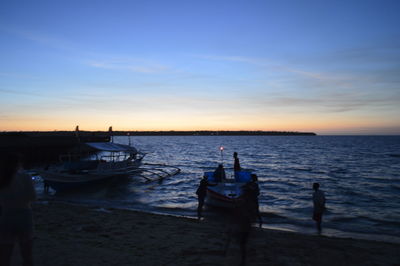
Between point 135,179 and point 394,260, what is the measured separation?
1040 inches

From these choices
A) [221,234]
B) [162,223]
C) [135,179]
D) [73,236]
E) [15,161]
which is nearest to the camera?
[15,161]

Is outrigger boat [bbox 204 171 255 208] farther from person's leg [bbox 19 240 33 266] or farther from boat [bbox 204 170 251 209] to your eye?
person's leg [bbox 19 240 33 266]

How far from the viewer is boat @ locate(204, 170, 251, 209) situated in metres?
16.7

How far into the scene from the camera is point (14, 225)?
4781mm

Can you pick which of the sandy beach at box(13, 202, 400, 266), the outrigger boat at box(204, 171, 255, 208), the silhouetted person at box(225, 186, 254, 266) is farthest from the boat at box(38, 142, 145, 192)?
the silhouetted person at box(225, 186, 254, 266)

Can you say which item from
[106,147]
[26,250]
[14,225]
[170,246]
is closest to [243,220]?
[170,246]

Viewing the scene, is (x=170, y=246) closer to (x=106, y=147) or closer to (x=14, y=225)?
(x=14, y=225)

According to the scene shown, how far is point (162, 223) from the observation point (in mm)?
13320

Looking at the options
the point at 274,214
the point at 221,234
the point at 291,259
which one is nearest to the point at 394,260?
the point at 291,259

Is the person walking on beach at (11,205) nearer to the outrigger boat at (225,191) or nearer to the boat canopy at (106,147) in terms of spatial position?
the outrigger boat at (225,191)

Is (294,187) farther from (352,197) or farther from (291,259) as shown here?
(291,259)

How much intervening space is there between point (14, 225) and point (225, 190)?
1409 cm

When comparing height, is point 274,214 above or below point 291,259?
below

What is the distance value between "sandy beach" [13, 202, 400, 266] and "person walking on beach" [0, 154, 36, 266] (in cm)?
272
